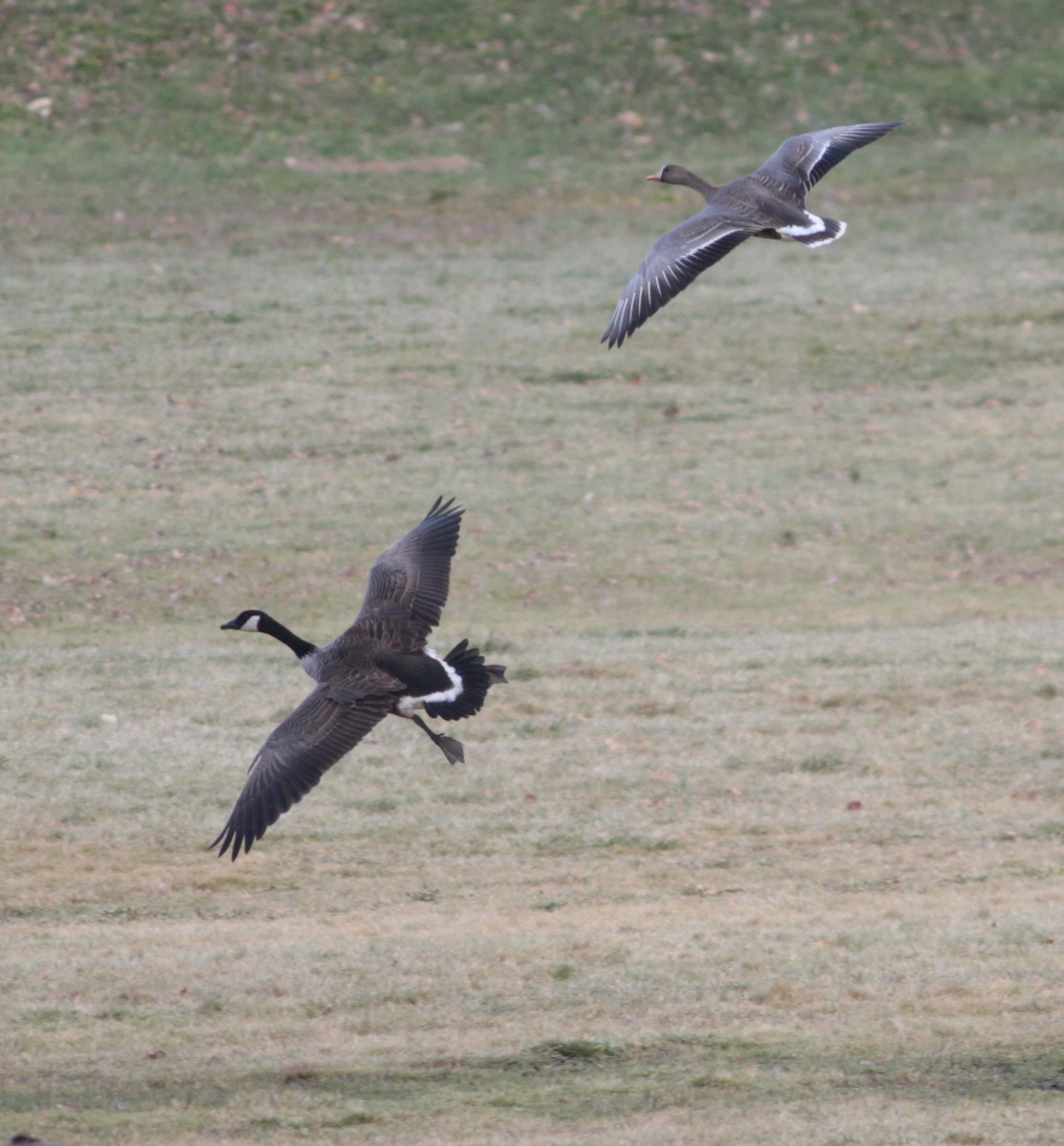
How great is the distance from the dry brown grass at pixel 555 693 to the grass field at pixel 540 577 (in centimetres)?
5

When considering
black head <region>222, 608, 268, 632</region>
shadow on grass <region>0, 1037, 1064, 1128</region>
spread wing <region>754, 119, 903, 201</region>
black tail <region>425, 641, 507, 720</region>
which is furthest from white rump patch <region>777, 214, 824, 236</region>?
shadow on grass <region>0, 1037, 1064, 1128</region>

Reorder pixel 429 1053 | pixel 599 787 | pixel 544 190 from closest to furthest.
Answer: pixel 429 1053 → pixel 599 787 → pixel 544 190

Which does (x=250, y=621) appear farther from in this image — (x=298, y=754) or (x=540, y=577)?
(x=540, y=577)

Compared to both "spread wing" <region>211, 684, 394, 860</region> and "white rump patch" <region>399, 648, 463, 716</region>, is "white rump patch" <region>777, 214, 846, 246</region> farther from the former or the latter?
"spread wing" <region>211, 684, 394, 860</region>

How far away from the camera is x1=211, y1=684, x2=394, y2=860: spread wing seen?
8.71 meters

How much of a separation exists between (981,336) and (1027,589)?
6332 millimetres

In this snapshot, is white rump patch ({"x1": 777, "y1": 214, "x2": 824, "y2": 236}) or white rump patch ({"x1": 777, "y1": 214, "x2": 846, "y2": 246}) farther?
white rump patch ({"x1": 777, "y1": 214, "x2": 824, "y2": 236})

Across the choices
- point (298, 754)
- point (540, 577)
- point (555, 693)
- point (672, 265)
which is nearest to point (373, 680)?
point (298, 754)

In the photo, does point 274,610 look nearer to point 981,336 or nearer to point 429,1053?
point 429,1053

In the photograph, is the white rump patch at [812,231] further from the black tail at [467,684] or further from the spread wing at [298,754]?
the spread wing at [298,754]

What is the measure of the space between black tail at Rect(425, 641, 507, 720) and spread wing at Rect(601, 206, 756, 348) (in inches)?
68.6

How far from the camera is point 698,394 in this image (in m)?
21.6

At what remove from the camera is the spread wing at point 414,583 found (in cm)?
1029

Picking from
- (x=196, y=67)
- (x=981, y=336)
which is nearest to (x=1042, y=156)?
(x=981, y=336)
